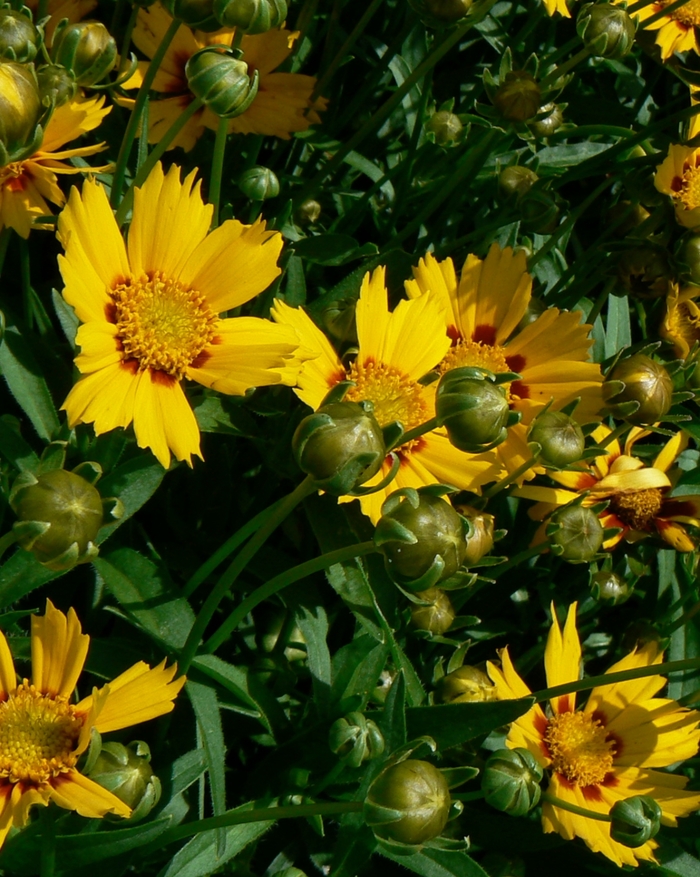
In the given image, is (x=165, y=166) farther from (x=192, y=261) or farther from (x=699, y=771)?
(x=699, y=771)

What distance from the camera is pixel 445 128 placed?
1.64 meters

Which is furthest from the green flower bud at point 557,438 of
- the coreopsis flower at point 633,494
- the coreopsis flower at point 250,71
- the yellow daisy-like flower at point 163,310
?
the coreopsis flower at point 250,71

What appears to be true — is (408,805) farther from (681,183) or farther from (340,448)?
(681,183)

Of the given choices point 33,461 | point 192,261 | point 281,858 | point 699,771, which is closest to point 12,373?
point 33,461

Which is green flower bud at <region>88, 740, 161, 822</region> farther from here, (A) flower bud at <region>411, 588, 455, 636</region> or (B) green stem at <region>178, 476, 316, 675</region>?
(A) flower bud at <region>411, 588, 455, 636</region>

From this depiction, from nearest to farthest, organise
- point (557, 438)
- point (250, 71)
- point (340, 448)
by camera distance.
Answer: point (340, 448), point (557, 438), point (250, 71)

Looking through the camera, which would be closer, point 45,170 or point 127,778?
point 127,778

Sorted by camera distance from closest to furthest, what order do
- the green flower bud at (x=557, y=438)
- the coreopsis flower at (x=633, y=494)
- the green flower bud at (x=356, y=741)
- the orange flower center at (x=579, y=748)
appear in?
the green flower bud at (x=356, y=741) → the green flower bud at (x=557, y=438) → the orange flower center at (x=579, y=748) → the coreopsis flower at (x=633, y=494)

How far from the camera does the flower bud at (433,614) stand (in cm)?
134

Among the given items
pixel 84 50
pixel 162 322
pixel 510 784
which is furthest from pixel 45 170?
pixel 510 784

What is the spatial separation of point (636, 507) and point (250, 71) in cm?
86

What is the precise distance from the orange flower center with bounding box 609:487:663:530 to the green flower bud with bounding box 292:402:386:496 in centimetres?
76

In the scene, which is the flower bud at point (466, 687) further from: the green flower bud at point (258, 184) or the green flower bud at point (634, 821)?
the green flower bud at point (258, 184)

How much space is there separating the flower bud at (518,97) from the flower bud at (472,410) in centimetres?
59
